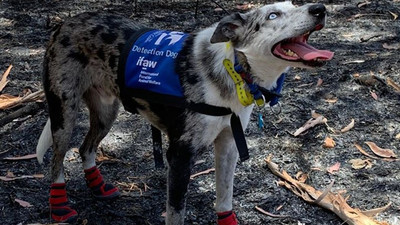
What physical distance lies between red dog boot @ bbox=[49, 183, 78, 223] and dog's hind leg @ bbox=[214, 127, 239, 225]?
110 cm

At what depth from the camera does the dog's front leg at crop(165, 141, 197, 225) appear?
399 cm

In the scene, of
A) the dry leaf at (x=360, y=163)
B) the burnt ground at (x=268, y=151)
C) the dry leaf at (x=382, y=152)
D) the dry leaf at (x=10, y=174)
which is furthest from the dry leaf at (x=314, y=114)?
the dry leaf at (x=10, y=174)

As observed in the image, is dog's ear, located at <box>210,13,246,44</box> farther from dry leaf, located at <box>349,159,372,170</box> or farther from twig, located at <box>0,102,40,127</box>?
twig, located at <box>0,102,40,127</box>

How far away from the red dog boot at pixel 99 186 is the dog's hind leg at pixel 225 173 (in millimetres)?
940

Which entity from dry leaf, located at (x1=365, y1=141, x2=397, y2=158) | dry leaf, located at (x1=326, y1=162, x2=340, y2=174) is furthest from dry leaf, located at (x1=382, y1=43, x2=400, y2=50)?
dry leaf, located at (x1=326, y1=162, x2=340, y2=174)

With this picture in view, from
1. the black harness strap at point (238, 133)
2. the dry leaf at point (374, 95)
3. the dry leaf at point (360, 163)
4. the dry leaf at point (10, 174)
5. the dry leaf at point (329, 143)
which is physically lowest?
the dry leaf at point (10, 174)

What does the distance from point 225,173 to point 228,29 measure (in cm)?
111

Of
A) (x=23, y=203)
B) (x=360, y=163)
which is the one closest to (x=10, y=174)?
(x=23, y=203)

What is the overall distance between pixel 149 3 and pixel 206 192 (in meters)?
5.18

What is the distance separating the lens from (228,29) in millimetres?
3822

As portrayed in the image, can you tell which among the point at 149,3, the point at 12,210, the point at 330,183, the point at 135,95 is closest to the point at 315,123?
the point at 330,183

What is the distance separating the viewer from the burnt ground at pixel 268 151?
4.77 meters

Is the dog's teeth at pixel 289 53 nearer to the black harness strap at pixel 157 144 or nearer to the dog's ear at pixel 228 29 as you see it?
the dog's ear at pixel 228 29

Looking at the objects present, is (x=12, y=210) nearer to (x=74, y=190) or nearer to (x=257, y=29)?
(x=74, y=190)
